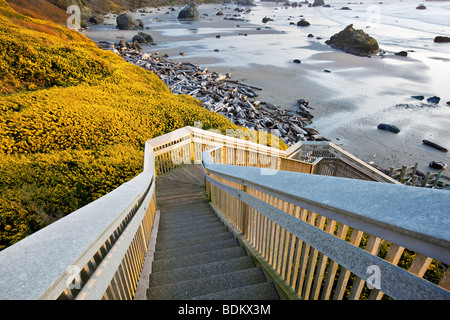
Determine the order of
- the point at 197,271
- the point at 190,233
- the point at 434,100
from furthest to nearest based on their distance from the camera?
the point at 434,100 < the point at 190,233 < the point at 197,271

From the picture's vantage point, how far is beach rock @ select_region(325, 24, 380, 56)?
37812 mm

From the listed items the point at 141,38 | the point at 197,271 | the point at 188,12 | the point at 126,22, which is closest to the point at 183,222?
the point at 197,271

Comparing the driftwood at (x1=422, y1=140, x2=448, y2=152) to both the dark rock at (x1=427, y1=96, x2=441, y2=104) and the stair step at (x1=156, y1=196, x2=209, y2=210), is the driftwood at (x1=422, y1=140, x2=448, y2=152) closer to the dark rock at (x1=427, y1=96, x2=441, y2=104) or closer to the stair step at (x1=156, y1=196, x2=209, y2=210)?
the dark rock at (x1=427, y1=96, x2=441, y2=104)

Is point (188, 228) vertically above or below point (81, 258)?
below

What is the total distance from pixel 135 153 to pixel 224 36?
4735cm

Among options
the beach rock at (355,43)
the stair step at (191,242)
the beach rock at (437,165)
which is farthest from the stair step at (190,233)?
the beach rock at (355,43)

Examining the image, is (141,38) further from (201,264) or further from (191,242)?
(201,264)

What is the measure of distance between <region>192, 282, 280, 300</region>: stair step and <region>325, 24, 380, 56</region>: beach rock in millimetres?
44607

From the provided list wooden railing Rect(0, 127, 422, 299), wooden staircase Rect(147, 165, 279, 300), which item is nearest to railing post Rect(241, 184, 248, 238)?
wooden staircase Rect(147, 165, 279, 300)

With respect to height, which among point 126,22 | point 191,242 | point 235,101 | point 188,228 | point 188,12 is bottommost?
point 188,228

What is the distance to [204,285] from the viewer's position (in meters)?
2.77

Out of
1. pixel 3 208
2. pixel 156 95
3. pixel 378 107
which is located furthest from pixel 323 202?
pixel 378 107

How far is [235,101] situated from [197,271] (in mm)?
18239
